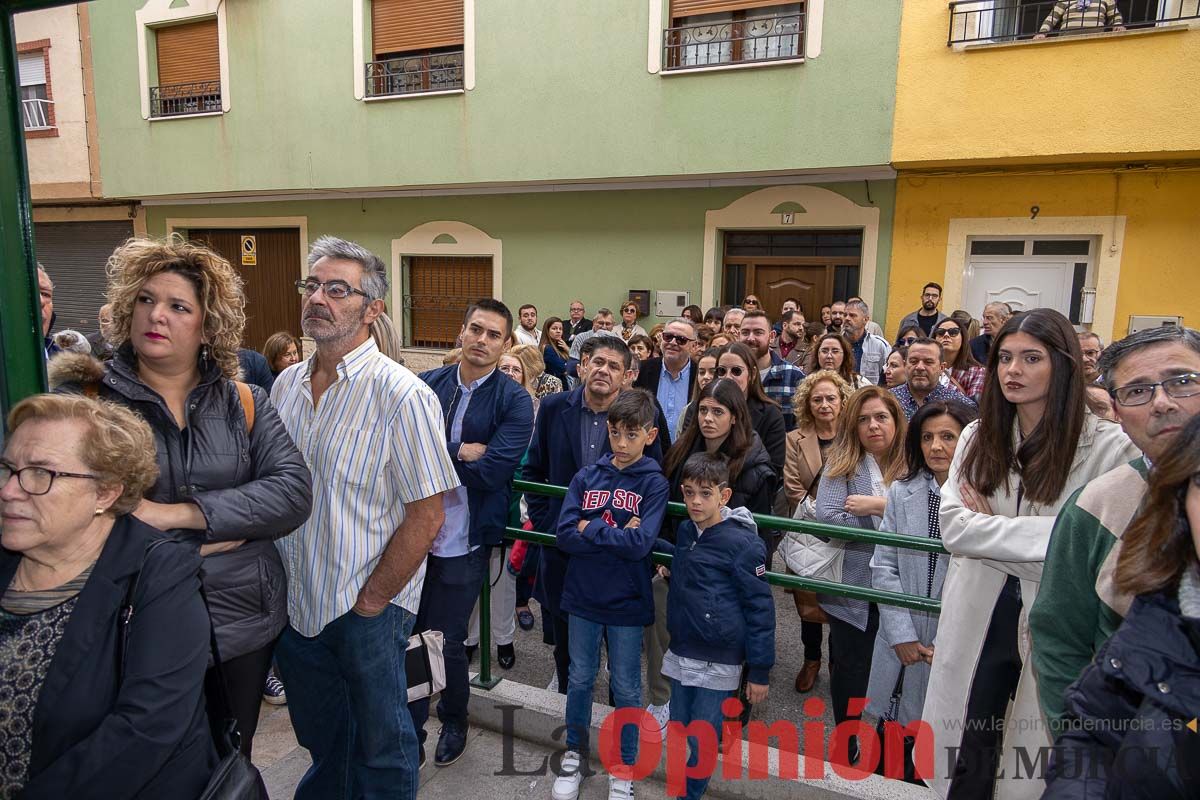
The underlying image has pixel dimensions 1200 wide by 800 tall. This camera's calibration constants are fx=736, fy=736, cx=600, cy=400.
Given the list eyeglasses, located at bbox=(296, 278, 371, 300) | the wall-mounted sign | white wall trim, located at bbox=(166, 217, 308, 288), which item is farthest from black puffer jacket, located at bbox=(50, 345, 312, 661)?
the wall-mounted sign

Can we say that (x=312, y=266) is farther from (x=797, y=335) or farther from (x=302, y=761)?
(x=797, y=335)

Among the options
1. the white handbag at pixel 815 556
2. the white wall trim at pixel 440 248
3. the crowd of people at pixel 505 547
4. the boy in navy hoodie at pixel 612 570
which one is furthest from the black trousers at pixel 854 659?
the white wall trim at pixel 440 248

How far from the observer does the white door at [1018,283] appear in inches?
350

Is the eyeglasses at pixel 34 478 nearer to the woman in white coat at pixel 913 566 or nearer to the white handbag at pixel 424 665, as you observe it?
the white handbag at pixel 424 665

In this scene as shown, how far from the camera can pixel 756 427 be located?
4.08m

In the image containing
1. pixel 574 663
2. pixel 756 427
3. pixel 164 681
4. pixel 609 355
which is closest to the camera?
pixel 164 681

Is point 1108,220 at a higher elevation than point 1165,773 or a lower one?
higher

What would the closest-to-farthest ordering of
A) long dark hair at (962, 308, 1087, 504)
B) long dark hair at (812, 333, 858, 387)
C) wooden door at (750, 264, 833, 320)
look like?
long dark hair at (962, 308, 1087, 504), long dark hair at (812, 333, 858, 387), wooden door at (750, 264, 833, 320)

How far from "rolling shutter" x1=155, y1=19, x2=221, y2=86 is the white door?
12301mm

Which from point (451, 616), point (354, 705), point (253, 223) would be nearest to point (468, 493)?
point (451, 616)

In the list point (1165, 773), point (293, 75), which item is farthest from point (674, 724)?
point (293, 75)

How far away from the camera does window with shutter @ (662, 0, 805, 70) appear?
9.18 m

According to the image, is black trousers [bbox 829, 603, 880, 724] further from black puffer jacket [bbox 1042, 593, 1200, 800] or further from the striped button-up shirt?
the striped button-up shirt

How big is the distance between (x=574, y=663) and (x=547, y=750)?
47 centimetres
